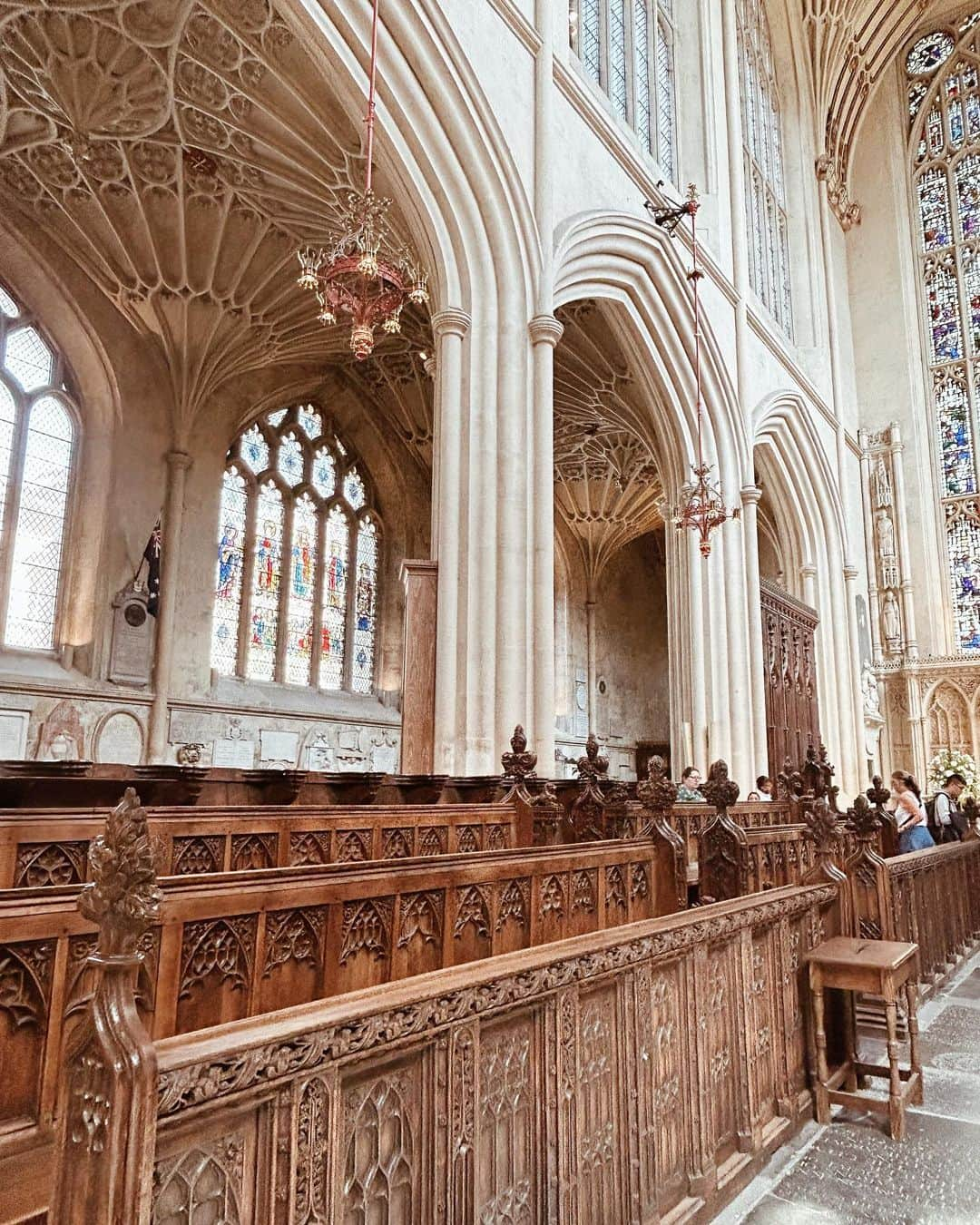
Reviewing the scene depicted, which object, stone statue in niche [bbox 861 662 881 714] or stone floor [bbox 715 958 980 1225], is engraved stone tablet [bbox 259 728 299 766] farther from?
stone floor [bbox 715 958 980 1225]

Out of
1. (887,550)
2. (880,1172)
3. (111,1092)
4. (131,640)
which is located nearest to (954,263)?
(887,550)

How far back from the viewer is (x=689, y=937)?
2217 millimetres

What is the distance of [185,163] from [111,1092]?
1041cm

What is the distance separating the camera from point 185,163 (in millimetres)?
9477

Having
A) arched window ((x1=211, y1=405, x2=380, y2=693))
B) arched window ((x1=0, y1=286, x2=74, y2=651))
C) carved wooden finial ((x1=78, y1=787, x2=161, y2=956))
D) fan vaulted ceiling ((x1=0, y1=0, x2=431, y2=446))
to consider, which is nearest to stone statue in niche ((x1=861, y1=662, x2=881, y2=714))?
arched window ((x1=211, y1=405, x2=380, y2=693))

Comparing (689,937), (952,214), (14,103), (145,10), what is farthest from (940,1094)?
(952,214)

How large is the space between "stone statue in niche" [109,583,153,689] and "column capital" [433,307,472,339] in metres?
5.42

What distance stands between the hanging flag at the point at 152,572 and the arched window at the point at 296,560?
3.05 feet

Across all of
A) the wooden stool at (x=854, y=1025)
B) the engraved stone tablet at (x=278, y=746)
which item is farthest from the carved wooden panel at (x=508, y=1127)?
the engraved stone tablet at (x=278, y=746)

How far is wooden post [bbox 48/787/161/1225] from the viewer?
0.97 meters

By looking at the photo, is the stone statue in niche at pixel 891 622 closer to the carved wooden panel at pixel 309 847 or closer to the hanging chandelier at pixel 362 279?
the hanging chandelier at pixel 362 279

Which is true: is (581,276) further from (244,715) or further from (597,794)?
(244,715)

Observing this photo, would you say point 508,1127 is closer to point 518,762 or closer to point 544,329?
point 518,762

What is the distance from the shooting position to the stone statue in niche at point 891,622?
1567 centimetres
